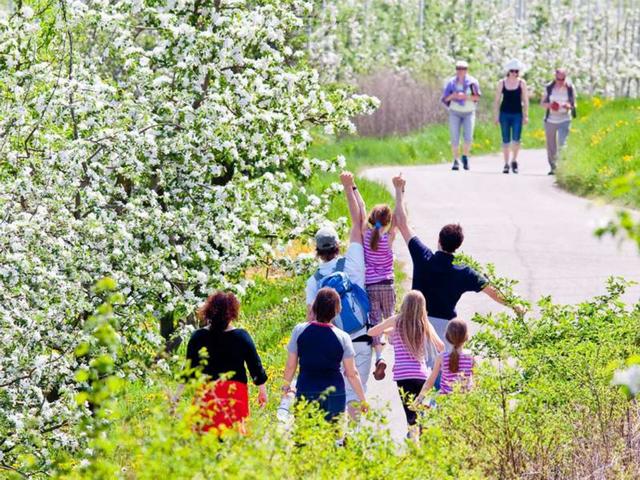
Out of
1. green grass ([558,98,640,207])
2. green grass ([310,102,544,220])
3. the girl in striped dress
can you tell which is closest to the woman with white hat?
green grass ([558,98,640,207])

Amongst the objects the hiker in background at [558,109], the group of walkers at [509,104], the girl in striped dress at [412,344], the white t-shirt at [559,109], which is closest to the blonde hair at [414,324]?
the girl in striped dress at [412,344]

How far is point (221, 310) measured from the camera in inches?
348

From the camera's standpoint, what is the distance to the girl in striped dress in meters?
9.81

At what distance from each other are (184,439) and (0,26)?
6.69 metres

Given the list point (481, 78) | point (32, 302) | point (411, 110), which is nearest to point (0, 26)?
point (32, 302)

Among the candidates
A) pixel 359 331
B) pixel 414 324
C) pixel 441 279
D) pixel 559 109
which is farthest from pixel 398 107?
pixel 414 324

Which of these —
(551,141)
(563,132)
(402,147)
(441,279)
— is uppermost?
(441,279)

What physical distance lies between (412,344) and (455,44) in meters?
34.7

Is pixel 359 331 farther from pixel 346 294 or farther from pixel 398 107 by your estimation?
pixel 398 107

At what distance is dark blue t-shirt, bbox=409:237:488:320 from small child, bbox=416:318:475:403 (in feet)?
2.65

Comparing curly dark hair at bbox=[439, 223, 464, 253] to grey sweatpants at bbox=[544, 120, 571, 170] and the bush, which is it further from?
the bush

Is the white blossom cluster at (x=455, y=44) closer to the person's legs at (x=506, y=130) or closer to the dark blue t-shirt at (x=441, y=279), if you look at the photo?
the person's legs at (x=506, y=130)

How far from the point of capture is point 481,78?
41.2 metres

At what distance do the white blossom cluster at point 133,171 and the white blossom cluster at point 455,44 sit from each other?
21716 mm
